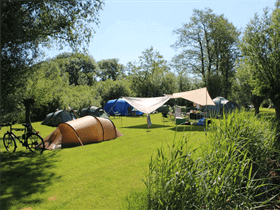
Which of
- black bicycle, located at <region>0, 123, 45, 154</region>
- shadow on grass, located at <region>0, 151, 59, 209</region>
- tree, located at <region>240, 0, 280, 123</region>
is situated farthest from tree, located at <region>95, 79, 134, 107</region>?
shadow on grass, located at <region>0, 151, 59, 209</region>

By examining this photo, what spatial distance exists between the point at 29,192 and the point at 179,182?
11.3 ft

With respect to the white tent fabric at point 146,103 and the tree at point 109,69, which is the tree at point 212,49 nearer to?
the white tent fabric at point 146,103

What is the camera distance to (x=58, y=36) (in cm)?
891

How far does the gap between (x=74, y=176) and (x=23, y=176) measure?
4.19 ft

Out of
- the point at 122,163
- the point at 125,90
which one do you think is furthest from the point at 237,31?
the point at 122,163

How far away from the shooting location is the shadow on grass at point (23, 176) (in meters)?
3.82

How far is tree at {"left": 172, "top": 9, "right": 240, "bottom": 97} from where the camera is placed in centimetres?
2647

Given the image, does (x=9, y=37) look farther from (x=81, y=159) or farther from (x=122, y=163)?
(x=122, y=163)

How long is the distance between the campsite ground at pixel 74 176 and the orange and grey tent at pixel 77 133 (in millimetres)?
519

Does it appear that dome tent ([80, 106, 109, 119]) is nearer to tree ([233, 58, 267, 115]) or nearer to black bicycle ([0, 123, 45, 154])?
black bicycle ([0, 123, 45, 154])

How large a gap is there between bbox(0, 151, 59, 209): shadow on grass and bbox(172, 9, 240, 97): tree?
937 inches

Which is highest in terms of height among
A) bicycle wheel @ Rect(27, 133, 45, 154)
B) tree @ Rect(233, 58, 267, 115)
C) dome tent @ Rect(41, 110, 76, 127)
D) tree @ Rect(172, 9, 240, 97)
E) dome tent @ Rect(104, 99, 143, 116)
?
tree @ Rect(172, 9, 240, 97)

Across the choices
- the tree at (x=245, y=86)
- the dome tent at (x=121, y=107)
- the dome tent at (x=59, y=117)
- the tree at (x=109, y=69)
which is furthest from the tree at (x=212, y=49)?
the tree at (x=109, y=69)

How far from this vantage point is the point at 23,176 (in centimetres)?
493
